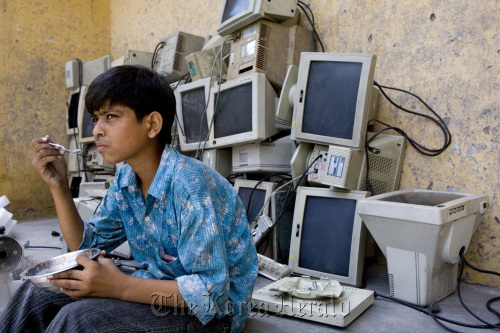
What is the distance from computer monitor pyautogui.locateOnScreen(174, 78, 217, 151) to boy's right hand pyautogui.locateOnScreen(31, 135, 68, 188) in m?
1.62

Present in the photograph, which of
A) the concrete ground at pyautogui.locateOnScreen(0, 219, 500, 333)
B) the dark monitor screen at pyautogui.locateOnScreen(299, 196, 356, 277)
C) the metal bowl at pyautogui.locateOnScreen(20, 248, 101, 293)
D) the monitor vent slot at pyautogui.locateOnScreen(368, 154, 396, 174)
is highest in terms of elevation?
the monitor vent slot at pyautogui.locateOnScreen(368, 154, 396, 174)

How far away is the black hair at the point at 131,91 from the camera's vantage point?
3.80ft

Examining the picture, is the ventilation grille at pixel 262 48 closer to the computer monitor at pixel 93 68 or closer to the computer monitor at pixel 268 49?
the computer monitor at pixel 268 49

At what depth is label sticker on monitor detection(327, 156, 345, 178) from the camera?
211 cm

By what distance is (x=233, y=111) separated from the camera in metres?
2.73

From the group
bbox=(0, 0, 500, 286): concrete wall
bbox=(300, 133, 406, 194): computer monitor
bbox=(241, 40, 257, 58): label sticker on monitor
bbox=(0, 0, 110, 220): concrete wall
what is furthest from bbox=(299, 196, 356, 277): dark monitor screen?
bbox=(0, 0, 110, 220): concrete wall

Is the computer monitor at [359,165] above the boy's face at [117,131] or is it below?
below

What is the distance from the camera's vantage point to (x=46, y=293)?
1.22 meters

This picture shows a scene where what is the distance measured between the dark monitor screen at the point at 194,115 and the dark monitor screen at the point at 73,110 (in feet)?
6.87

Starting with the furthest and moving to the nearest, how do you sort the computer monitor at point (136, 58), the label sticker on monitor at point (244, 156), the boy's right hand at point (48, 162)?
the computer monitor at point (136, 58), the label sticker on monitor at point (244, 156), the boy's right hand at point (48, 162)

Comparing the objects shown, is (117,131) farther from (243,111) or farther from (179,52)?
(179,52)

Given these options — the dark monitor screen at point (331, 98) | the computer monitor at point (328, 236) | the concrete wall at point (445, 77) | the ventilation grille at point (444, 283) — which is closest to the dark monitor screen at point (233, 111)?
the dark monitor screen at point (331, 98)

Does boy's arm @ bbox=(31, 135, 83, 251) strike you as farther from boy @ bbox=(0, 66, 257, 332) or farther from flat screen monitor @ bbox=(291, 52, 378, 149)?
flat screen monitor @ bbox=(291, 52, 378, 149)

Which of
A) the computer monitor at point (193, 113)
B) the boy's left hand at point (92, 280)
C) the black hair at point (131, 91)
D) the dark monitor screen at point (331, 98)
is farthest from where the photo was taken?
the computer monitor at point (193, 113)
